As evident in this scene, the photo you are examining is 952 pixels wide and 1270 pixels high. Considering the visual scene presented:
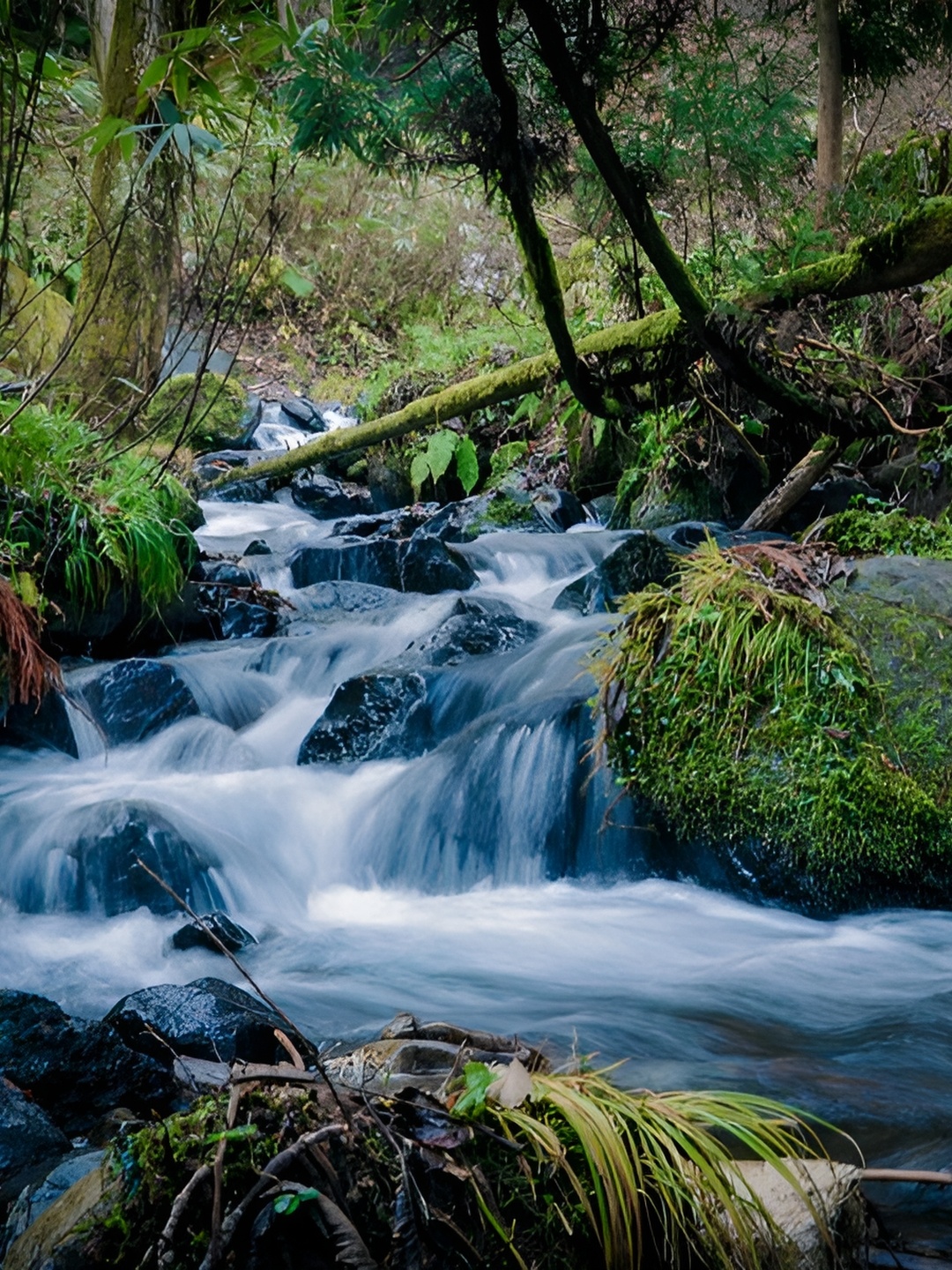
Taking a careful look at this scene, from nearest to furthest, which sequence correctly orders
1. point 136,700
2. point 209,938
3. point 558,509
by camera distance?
point 209,938
point 136,700
point 558,509

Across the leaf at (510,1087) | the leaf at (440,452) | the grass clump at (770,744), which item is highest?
the leaf at (440,452)

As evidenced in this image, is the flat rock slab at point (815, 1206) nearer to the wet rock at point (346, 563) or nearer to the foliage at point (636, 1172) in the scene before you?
the foliage at point (636, 1172)

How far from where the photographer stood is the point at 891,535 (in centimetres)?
595

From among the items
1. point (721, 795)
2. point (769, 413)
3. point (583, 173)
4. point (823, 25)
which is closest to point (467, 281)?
point (769, 413)

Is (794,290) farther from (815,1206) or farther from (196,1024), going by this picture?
(815,1206)

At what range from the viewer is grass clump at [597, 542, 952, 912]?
4.08 m

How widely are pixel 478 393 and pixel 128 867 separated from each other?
19.3ft

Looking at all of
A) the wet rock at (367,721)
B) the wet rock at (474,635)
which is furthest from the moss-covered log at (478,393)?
the wet rock at (367,721)

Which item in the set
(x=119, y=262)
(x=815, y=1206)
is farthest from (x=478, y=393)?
(x=815, y=1206)

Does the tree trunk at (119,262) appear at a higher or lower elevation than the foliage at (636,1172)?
higher

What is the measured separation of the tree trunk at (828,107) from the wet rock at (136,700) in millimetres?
4839

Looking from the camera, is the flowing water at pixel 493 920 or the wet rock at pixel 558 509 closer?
the flowing water at pixel 493 920

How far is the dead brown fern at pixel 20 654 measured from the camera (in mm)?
5172

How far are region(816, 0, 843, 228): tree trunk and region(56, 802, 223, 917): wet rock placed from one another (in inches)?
204
